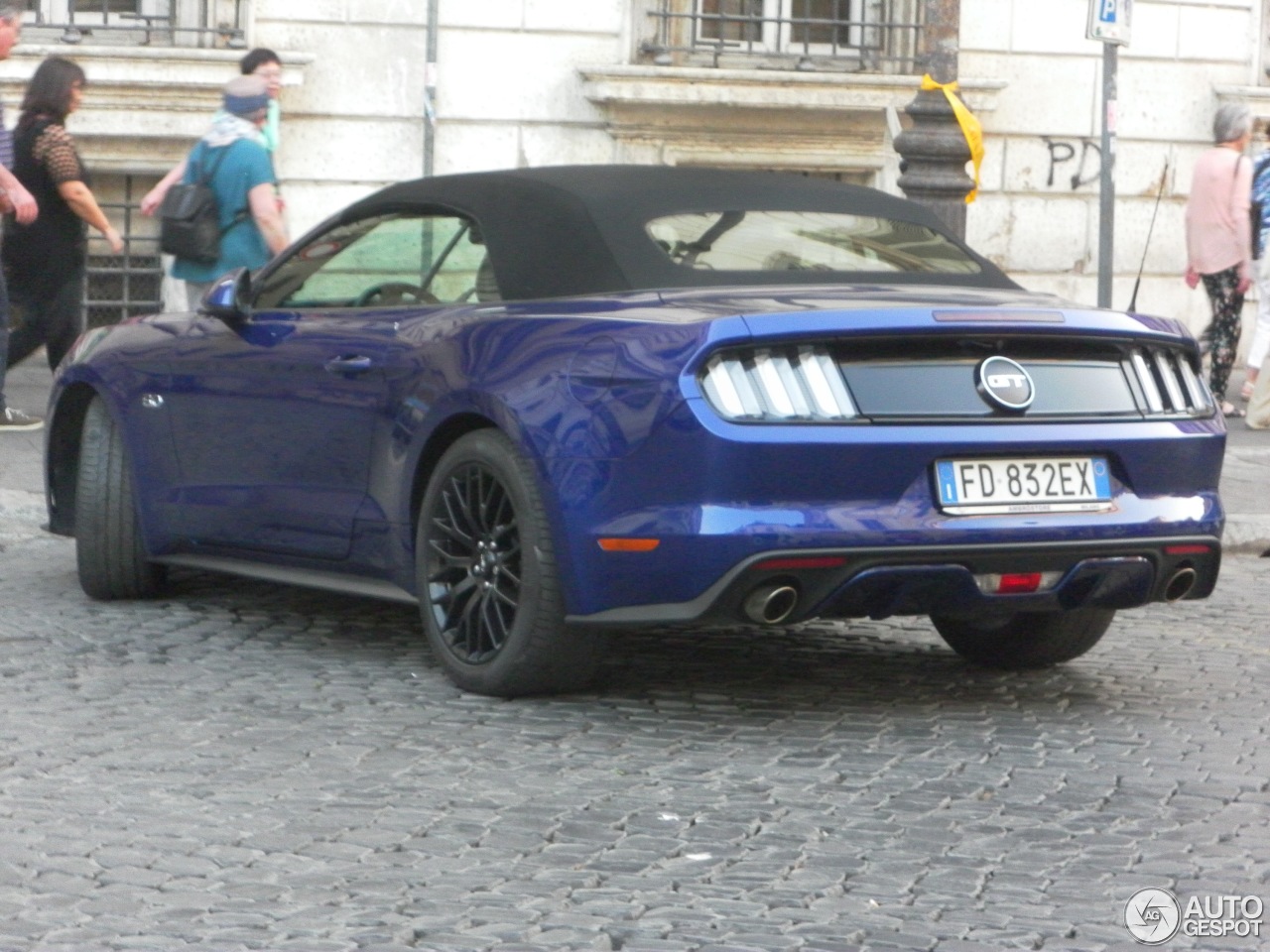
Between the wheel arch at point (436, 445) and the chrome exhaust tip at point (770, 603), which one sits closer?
the chrome exhaust tip at point (770, 603)

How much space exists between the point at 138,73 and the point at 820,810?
10.7 meters

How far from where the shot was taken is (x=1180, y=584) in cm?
613

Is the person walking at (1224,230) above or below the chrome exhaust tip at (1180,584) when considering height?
above

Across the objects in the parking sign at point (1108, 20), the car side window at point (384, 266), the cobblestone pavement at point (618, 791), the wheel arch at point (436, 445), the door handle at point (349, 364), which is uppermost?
the parking sign at point (1108, 20)

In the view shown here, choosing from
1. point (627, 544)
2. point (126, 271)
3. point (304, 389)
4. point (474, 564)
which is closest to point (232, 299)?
point (304, 389)

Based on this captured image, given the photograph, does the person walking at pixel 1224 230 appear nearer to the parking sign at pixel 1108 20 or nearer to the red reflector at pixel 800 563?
the parking sign at pixel 1108 20

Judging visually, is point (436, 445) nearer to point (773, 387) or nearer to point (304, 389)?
point (304, 389)

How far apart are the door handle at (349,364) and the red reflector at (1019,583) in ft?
5.86

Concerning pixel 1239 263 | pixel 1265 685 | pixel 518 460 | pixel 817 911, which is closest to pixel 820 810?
pixel 817 911

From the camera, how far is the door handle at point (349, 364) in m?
6.50

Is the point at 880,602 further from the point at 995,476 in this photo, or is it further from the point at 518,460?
the point at 518,460

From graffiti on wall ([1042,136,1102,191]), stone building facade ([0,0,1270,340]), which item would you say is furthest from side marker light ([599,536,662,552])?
graffiti on wall ([1042,136,1102,191])

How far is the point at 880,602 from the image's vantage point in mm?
5699

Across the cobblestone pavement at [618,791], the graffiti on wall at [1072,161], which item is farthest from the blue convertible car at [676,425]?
the graffiti on wall at [1072,161]
